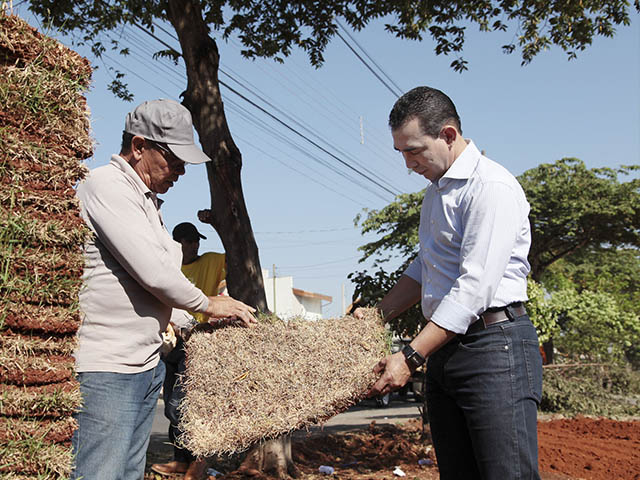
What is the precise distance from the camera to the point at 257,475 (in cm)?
540

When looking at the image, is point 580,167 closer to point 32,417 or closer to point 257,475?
point 257,475

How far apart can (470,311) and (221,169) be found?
3.78 m

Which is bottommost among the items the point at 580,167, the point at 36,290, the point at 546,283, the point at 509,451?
the point at 509,451

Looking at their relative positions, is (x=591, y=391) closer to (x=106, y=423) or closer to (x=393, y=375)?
(x=393, y=375)

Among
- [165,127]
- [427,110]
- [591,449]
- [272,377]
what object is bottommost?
[591,449]

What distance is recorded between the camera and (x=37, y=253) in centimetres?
214

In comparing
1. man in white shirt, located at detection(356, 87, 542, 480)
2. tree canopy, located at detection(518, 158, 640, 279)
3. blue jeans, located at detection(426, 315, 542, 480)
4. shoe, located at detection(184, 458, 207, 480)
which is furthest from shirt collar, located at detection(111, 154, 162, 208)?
tree canopy, located at detection(518, 158, 640, 279)

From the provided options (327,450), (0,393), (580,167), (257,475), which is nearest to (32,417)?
(0,393)

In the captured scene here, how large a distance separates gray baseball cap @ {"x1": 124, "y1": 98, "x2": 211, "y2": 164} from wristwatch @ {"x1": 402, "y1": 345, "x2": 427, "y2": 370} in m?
1.19

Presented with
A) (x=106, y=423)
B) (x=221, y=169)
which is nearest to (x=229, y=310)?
(x=106, y=423)

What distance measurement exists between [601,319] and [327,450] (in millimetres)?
11328

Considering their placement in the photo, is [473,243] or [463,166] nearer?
[473,243]

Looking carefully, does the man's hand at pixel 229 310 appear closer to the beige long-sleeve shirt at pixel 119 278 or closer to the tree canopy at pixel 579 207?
the beige long-sleeve shirt at pixel 119 278

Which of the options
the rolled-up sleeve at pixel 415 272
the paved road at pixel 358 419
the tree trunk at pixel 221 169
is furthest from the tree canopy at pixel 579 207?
the rolled-up sleeve at pixel 415 272
